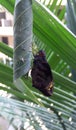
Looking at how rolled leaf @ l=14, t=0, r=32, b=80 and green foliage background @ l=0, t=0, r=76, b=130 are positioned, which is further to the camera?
green foliage background @ l=0, t=0, r=76, b=130

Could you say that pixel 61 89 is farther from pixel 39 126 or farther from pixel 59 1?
pixel 59 1

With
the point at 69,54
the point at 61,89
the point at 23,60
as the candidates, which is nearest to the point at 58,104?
the point at 61,89

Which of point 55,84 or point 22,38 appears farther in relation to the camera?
point 55,84

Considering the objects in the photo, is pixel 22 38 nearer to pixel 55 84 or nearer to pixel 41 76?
pixel 41 76

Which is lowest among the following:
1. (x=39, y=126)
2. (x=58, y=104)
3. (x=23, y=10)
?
(x=39, y=126)

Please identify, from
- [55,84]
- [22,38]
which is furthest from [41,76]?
[55,84]
